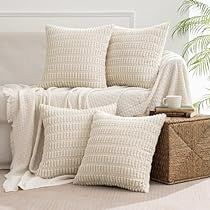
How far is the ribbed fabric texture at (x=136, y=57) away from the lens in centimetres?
340

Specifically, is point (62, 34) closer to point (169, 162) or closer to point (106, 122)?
point (106, 122)

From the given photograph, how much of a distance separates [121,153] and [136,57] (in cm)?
91

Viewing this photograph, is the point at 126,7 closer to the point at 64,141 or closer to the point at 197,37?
the point at 197,37

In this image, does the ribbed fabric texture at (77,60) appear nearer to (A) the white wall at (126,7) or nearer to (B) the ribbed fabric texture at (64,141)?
(B) the ribbed fabric texture at (64,141)

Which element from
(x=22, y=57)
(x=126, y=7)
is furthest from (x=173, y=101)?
(x=126, y=7)

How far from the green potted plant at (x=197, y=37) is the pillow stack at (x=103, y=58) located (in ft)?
2.02

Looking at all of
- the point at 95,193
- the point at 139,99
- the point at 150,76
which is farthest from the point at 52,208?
the point at 150,76

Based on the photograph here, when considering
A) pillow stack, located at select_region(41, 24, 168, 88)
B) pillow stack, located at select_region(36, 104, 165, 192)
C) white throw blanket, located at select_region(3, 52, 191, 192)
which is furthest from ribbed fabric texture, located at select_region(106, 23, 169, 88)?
pillow stack, located at select_region(36, 104, 165, 192)

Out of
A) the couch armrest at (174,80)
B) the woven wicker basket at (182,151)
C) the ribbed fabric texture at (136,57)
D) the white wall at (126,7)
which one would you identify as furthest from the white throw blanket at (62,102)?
the white wall at (126,7)

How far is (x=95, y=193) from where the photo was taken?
2652mm

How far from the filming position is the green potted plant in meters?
4.07

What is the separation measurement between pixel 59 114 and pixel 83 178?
407mm

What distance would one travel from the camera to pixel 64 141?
2916 millimetres

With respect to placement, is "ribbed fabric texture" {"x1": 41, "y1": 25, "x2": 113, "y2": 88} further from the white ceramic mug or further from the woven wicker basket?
the woven wicker basket
